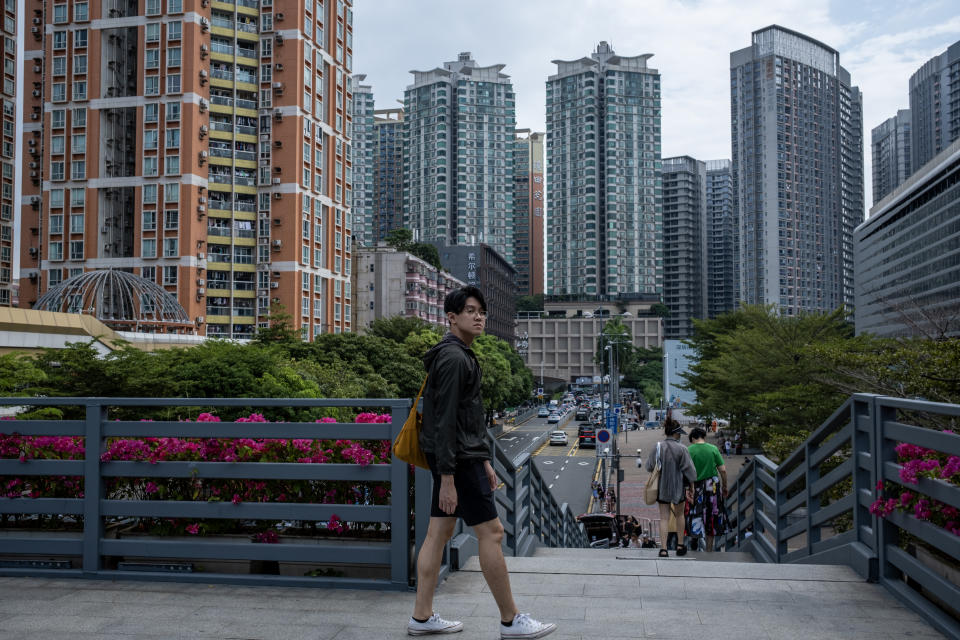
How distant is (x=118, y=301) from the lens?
2053 inches

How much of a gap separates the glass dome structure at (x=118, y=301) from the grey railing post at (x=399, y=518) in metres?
39.6

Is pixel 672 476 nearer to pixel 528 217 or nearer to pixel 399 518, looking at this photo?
pixel 399 518

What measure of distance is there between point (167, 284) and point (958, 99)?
139478mm

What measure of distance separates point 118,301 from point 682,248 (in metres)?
137

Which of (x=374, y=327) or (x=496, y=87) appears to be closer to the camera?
(x=374, y=327)

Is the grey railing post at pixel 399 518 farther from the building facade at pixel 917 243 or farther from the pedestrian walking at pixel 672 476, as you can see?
the building facade at pixel 917 243

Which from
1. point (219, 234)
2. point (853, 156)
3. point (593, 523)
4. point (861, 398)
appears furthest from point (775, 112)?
point (861, 398)

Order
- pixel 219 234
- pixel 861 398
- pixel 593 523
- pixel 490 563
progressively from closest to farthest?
pixel 490 563
pixel 861 398
pixel 593 523
pixel 219 234

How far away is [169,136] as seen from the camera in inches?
2219

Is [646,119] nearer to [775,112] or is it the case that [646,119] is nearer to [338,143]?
[775,112]

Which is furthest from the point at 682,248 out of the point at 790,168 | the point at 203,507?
the point at 203,507

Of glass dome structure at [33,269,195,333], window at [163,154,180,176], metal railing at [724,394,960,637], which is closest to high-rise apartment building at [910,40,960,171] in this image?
window at [163,154,180,176]

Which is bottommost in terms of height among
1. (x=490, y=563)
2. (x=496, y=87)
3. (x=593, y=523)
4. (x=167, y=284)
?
(x=593, y=523)

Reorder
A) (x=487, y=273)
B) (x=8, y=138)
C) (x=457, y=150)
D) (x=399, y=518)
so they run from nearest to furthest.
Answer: (x=399, y=518) < (x=8, y=138) < (x=487, y=273) < (x=457, y=150)
